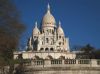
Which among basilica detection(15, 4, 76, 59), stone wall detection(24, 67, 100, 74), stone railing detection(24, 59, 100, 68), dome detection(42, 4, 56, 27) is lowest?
stone wall detection(24, 67, 100, 74)

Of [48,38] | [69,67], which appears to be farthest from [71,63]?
[48,38]

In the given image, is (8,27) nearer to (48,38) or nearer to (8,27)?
(8,27)

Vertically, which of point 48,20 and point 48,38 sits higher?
point 48,20

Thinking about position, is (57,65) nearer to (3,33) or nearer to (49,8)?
(3,33)

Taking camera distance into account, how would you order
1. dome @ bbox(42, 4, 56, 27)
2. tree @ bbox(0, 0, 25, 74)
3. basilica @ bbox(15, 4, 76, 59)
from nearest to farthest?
1. tree @ bbox(0, 0, 25, 74)
2. basilica @ bbox(15, 4, 76, 59)
3. dome @ bbox(42, 4, 56, 27)

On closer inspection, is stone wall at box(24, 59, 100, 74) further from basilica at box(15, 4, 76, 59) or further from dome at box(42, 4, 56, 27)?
dome at box(42, 4, 56, 27)

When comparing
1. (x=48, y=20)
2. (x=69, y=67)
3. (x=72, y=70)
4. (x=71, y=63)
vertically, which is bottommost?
(x=72, y=70)

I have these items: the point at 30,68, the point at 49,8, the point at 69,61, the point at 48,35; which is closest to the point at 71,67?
the point at 69,61

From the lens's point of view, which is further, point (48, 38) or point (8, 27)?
point (48, 38)

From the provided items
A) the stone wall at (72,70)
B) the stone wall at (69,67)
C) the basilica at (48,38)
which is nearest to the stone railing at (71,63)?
the stone wall at (69,67)

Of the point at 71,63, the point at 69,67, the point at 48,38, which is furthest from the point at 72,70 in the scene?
the point at 48,38

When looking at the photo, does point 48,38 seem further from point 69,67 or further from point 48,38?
point 69,67

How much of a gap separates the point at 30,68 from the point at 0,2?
6463 mm

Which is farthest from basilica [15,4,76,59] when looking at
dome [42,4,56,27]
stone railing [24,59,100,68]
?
stone railing [24,59,100,68]
